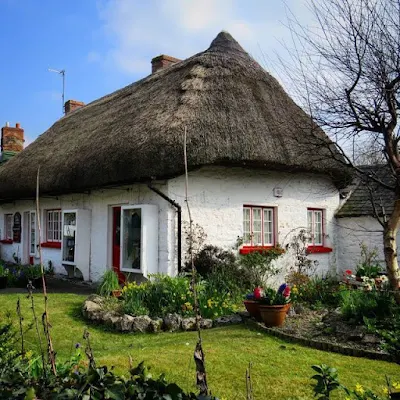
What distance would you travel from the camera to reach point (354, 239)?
11758mm

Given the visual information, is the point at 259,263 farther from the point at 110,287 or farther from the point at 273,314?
the point at 273,314

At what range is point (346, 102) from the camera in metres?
6.23

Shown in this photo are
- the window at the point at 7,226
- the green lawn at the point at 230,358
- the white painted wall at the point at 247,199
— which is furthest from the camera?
the window at the point at 7,226

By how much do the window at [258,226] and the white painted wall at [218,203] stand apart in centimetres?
19

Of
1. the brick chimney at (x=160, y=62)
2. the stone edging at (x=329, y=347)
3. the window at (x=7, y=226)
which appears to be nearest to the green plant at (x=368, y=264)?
the stone edging at (x=329, y=347)

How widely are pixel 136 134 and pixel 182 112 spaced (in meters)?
1.11

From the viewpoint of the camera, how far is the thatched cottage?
9.05m

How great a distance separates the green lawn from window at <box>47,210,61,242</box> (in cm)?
616

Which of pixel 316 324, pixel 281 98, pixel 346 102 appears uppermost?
pixel 281 98

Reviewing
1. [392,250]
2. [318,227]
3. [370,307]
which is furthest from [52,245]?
[392,250]

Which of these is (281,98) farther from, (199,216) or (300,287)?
(300,287)

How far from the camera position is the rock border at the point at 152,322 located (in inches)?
257

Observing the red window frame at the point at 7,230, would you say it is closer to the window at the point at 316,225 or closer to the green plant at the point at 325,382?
the window at the point at 316,225

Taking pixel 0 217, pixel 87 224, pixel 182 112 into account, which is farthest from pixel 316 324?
pixel 0 217
